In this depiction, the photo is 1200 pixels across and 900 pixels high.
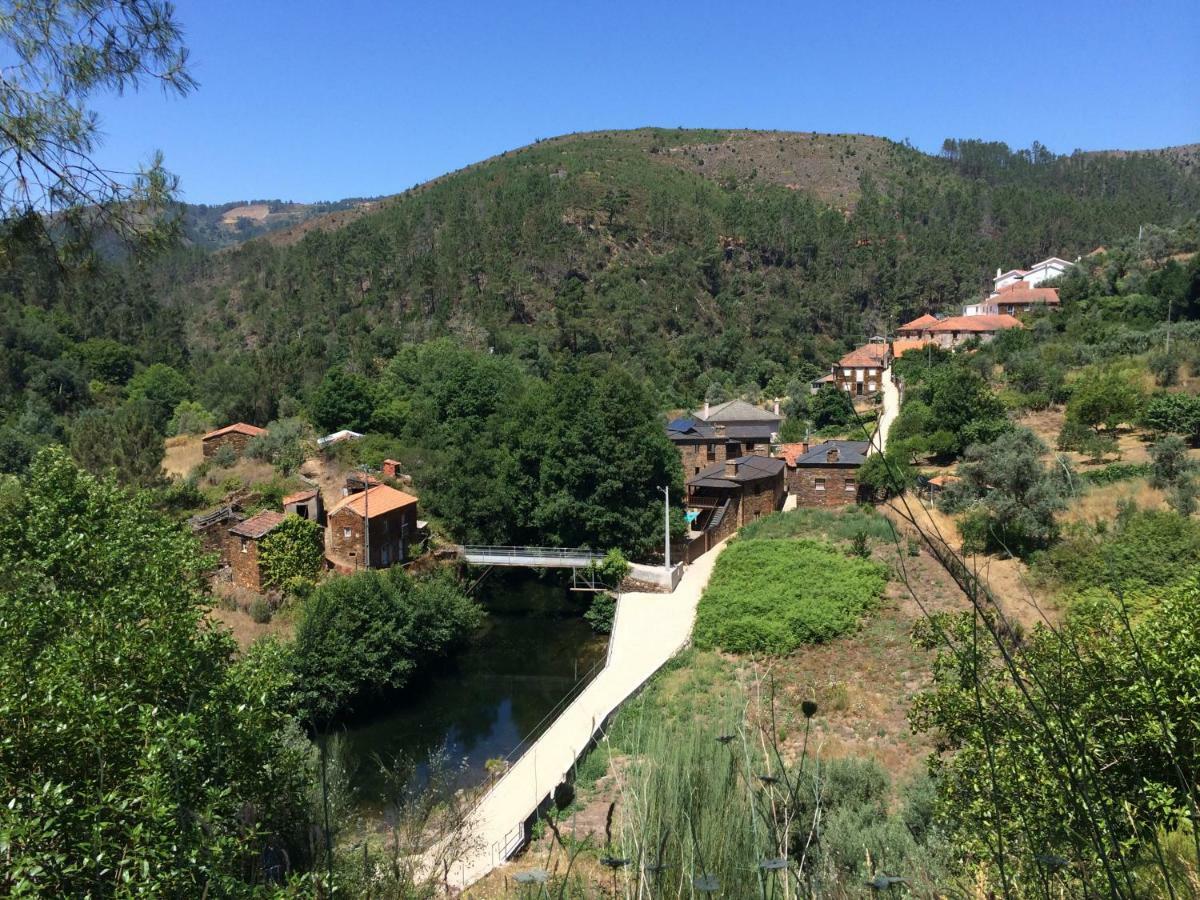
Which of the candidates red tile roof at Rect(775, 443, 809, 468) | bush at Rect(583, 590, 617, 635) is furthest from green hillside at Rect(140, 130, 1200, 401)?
bush at Rect(583, 590, 617, 635)

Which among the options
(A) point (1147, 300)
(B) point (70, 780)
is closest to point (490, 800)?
(B) point (70, 780)

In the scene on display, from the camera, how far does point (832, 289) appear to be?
6650 cm

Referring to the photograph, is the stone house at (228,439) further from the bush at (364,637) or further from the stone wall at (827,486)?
the stone wall at (827,486)

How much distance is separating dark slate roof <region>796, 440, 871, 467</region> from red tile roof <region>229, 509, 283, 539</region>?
15.3m

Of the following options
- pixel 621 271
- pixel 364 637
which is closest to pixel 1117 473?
pixel 364 637

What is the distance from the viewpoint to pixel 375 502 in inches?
844

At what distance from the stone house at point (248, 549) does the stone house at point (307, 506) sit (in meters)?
1.46

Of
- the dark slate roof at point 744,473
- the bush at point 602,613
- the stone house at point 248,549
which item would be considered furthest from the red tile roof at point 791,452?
the stone house at point 248,549

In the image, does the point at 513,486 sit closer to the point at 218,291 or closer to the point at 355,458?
the point at 355,458

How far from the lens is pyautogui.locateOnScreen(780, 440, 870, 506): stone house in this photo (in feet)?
82.4

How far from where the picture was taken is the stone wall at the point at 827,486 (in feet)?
82.9

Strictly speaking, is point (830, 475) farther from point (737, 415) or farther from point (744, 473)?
point (737, 415)

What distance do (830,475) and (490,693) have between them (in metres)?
13.4

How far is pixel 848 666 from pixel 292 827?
1043cm
